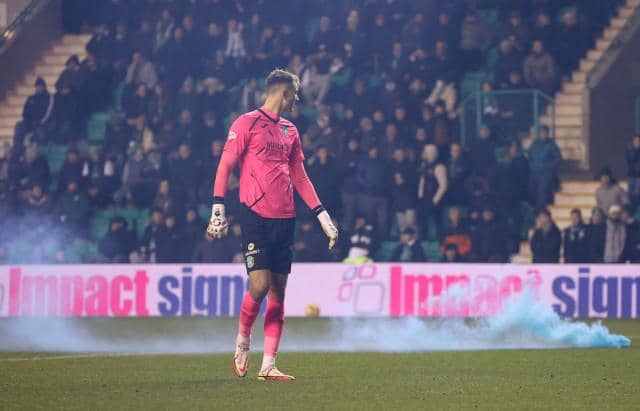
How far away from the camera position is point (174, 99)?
27000 millimetres

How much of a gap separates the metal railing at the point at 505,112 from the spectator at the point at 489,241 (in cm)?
271

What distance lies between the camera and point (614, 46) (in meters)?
25.6

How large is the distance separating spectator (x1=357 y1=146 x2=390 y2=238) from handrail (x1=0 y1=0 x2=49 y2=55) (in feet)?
36.0

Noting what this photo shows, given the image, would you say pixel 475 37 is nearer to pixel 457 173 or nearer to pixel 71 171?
pixel 457 173

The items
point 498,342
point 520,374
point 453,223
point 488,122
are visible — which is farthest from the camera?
point 488,122

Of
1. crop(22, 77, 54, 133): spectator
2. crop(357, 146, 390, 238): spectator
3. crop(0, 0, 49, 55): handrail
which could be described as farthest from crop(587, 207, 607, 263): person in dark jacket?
crop(0, 0, 49, 55): handrail

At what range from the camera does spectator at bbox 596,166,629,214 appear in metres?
21.8

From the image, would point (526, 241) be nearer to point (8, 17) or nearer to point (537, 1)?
point (537, 1)

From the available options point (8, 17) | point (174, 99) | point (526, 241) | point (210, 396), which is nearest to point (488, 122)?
point (526, 241)

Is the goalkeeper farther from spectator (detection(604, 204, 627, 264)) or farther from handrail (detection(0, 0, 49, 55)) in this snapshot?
handrail (detection(0, 0, 49, 55))

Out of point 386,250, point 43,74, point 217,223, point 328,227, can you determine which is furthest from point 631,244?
point 43,74

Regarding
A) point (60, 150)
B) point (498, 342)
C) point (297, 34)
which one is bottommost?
point (498, 342)

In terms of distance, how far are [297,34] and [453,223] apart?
670 cm

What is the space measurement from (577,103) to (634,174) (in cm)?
420
